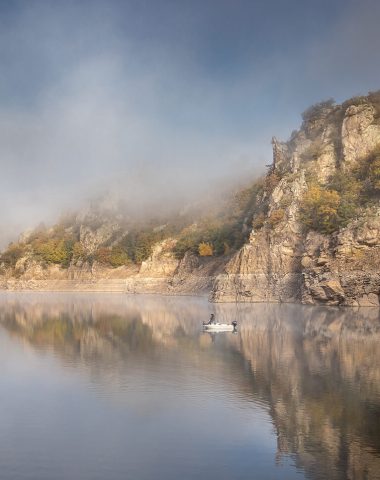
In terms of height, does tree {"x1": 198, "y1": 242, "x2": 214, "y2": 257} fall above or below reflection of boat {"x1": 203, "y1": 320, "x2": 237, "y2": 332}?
above

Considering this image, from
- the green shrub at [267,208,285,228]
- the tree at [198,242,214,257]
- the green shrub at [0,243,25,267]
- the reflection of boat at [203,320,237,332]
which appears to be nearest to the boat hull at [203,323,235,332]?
the reflection of boat at [203,320,237,332]

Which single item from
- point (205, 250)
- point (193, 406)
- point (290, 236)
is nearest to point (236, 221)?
point (205, 250)

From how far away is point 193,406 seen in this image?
22594 millimetres

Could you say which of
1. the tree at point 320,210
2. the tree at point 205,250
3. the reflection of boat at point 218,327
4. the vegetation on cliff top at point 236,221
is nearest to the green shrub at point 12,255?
the vegetation on cliff top at point 236,221

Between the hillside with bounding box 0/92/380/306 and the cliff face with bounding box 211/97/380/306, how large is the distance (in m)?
0.16

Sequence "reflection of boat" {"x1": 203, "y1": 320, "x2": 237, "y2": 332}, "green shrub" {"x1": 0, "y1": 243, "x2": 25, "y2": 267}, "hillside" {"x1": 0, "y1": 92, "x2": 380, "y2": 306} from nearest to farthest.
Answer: "reflection of boat" {"x1": 203, "y1": 320, "x2": 237, "y2": 332} < "hillside" {"x1": 0, "y1": 92, "x2": 380, "y2": 306} < "green shrub" {"x1": 0, "y1": 243, "x2": 25, "y2": 267}

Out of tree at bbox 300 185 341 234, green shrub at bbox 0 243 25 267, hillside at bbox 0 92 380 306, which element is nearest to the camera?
hillside at bbox 0 92 380 306

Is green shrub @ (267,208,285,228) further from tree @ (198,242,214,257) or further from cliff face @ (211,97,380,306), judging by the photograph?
tree @ (198,242,214,257)

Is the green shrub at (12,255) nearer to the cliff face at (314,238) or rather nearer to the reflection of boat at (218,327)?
the cliff face at (314,238)

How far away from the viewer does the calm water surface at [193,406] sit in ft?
53.5

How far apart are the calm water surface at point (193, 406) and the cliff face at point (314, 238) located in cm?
2769

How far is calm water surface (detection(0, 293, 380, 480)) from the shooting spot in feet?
53.5

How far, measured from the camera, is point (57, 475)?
15.5 meters

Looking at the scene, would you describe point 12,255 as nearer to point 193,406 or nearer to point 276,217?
point 276,217
